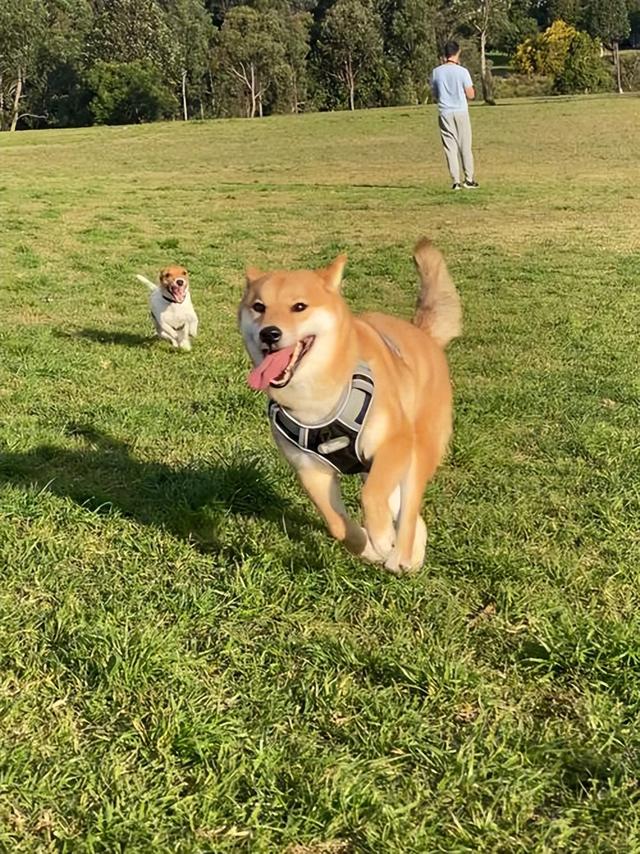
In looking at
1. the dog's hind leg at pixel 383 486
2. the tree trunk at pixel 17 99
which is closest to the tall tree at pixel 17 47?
the tree trunk at pixel 17 99

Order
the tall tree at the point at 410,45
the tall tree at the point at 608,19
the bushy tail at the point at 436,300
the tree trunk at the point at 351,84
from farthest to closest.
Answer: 1. the tall tree at the point at 608,19
2. the tree trunk at the point at 351,84
3. the tall tree at the point at 410,45
4. the bushy tail at the point at 436,300

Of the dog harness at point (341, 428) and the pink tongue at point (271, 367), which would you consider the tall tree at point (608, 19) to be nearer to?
the dog harness at point (341, 428)

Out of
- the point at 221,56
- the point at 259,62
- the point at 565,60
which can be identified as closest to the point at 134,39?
the point at 221,56

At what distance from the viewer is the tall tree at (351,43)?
61.6 meters

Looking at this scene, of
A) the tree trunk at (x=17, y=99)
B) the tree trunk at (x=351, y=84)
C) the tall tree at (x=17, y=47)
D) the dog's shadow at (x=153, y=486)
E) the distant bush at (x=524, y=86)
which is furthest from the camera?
the tree trunk at (x=351, y=84)

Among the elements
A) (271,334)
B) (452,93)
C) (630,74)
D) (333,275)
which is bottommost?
(271,334)

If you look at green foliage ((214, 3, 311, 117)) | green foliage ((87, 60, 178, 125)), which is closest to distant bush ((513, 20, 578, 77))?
green foliage ((214, 3, 311, 117))

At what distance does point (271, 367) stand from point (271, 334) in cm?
11

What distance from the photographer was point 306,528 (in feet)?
11.7

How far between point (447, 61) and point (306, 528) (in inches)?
525

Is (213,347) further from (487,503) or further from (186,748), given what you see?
(186,748)

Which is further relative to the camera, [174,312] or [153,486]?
[174,312]

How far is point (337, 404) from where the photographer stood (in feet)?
9.02

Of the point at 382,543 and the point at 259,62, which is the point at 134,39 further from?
the point at 382,543
